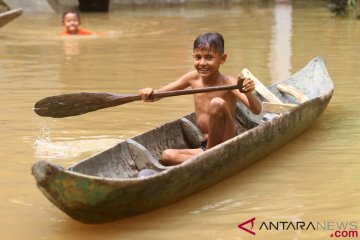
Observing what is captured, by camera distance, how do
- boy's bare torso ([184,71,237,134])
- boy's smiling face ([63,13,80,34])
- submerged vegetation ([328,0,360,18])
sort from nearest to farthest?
boy's bare torso ([184,71,237,134])
boy's smiling face ([63,13,80,34])
submerged vegetation ([328,0,360,18])

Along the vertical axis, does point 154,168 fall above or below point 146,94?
→ below

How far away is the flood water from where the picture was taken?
420 centimetres

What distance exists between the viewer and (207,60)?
16.3 ft

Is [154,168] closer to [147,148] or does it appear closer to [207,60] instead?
[147,148]

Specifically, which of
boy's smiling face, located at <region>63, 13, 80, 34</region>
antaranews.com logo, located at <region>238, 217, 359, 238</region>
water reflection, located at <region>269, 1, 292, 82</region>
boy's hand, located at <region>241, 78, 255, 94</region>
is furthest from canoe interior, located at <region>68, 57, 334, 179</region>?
boy's smiling face, located at <region>63, 13, 80, 34</region>

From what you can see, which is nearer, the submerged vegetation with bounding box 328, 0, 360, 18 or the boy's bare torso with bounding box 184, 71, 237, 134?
the boy's bare torso with bounding box 184, 71, 237, 134

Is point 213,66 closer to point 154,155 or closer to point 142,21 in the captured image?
point 154,155

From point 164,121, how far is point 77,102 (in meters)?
1.71

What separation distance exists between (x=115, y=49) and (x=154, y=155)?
6.27 m

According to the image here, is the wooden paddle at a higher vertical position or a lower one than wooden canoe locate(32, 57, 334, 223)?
higher

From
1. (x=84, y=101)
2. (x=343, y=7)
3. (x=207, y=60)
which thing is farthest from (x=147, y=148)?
(x=343, y=7)

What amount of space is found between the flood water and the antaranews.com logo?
0.02 metres

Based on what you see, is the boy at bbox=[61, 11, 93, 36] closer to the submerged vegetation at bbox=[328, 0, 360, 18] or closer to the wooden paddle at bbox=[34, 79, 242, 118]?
the submerged vegetation at bbox=[328, 0, 360, 18]

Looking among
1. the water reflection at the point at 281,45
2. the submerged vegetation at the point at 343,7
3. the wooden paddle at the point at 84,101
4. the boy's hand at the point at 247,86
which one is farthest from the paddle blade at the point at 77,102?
the submerged vegetation at the point at 343,7
